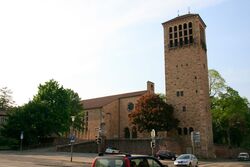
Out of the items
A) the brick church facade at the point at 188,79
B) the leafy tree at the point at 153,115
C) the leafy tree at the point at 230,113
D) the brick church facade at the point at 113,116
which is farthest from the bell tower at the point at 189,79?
the brick church facade at the point at 113,116

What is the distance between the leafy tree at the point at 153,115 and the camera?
55000mm

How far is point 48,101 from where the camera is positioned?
5834 centimetres

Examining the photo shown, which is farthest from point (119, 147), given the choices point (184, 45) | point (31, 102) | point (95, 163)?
point (95, 163)

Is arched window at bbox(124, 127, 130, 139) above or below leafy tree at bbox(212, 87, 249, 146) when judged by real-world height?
below

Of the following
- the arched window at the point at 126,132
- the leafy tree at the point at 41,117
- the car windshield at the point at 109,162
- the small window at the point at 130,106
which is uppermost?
the small window at the point at 130,106

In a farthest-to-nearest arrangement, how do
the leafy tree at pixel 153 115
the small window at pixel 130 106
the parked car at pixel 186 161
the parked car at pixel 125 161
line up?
the small window at pixel 130 106 < the leafy tree at pixel 153 115 < the parked car at pixel 186 161 < the parked car at pixel 125 161

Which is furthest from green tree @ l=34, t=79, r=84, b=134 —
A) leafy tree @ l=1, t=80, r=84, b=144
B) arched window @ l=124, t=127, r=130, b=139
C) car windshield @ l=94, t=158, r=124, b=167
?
car windshield @ l=94, t=158, r=124, b=167

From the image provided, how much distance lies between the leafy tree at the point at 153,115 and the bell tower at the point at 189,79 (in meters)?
2.42

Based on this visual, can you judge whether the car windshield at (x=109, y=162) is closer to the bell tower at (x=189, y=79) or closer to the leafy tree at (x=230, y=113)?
the bell tower at (x=189, y=79)

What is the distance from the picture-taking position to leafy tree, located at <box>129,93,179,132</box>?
55.0 m

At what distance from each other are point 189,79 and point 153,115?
30.4 ft

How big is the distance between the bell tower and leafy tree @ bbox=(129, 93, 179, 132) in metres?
2.42

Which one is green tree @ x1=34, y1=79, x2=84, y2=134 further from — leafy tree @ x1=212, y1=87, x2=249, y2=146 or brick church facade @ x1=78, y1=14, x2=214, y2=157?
leafy tree @ x1=212, y1=87, x2=249, y2=146

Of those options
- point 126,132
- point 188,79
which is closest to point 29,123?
point 126,132
